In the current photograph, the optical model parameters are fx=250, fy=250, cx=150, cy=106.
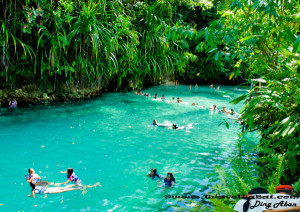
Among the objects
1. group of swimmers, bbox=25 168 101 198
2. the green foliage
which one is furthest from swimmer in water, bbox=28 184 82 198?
the green foliage

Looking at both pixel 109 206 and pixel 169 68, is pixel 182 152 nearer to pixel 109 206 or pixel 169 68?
pixel 109 206

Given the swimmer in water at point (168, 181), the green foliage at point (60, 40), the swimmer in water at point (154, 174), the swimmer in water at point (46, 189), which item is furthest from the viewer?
the green foliage at point (60, 40)

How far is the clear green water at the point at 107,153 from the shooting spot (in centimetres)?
498

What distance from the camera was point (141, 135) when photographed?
9492mm

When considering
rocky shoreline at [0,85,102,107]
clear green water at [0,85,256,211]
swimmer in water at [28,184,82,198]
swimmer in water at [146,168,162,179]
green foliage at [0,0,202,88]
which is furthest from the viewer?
rocky shoreline at [0,85,102,107]

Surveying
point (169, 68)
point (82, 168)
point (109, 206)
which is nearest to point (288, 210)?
point (109, 206)

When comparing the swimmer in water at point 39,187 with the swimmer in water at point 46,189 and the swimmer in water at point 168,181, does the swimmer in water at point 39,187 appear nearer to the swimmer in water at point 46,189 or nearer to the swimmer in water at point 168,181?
the swimmer in water at point 46,189

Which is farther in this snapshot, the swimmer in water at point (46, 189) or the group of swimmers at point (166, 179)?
the group of swimmers at point (166, 179)

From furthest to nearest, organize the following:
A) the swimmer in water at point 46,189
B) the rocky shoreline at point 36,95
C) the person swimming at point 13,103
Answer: the rocky shoreline at point 36,95 → the person swimming at point 13,103 → the swimmer in water at point 46,189

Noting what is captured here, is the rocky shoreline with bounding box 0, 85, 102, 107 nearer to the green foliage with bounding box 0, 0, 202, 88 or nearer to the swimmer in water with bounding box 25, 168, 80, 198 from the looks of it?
the green foliage with bounding box 0, 0, 202, 88

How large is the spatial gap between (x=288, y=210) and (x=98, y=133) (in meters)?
8.31

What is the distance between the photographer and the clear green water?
16.3 ft

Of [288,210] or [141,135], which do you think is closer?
[288,210]

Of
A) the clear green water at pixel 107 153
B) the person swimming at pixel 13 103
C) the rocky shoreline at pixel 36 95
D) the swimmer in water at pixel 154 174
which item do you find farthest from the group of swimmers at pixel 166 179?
the rocky shoreline at pixel 36 95
